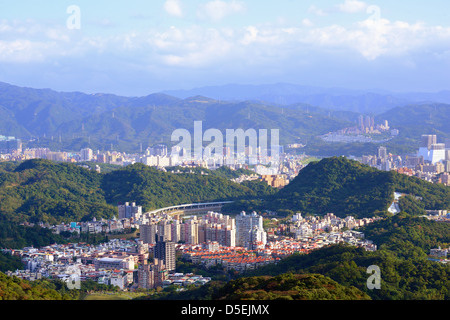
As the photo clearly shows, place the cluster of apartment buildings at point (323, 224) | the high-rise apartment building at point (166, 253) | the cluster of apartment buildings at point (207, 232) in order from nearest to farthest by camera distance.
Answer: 1. the high-rise apartment building at point (166, 253)
2. the cluster of apartment buildings at point (207, 232)
3. the cluster of apartment buildings at point (323, 224)

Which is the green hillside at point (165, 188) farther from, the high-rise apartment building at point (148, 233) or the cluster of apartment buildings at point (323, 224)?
the cluster of apartment buildings at point (323, 224)

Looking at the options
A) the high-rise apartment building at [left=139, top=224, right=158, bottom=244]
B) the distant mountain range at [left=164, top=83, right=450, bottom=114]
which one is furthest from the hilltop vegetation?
the distant mountain range at [left=164, top=83, right=450, bottom=114]

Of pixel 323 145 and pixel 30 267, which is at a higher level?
pixel 323 145

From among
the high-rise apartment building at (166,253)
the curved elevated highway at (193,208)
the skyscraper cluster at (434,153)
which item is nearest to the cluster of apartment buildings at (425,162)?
the skyscraper cluster at (434,153)

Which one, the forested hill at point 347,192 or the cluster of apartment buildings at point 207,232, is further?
the forested hill at point 347,192

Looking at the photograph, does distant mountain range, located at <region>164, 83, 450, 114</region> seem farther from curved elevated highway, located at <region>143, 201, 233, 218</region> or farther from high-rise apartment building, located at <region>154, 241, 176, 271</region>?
high-rise apartment building, located at <region>154, 241, 176, 271</region>

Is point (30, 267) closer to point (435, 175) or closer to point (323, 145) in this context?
point (435, 175)
